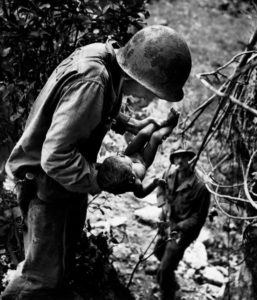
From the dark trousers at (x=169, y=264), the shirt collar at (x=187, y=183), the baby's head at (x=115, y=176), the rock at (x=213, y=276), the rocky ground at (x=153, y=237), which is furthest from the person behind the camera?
the rock at (x=213, y=276)

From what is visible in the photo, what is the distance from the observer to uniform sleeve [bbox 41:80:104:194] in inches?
103

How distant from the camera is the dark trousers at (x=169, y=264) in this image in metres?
5.31

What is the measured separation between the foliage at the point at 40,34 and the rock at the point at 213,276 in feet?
10.4

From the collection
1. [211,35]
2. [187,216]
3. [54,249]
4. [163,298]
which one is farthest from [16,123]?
[211,35]

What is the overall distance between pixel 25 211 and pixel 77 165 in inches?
29.1

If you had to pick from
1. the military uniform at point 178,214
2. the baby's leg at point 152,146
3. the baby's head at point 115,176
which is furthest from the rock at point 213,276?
the baby's head at point 115,176

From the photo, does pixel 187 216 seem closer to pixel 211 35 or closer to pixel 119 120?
pixel 119 120

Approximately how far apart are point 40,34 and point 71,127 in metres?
1.48

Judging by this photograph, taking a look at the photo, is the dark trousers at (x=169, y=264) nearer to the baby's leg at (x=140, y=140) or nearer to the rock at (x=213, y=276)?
the rock at (x=213, y=276)

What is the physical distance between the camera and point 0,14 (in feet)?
13.3

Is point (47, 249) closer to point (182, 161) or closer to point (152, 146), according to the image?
point (152, 146)

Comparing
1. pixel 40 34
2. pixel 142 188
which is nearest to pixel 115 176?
pixel 142 188

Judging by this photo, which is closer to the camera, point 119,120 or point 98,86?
point 98,86

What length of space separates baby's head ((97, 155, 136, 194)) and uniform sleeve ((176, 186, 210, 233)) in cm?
241
